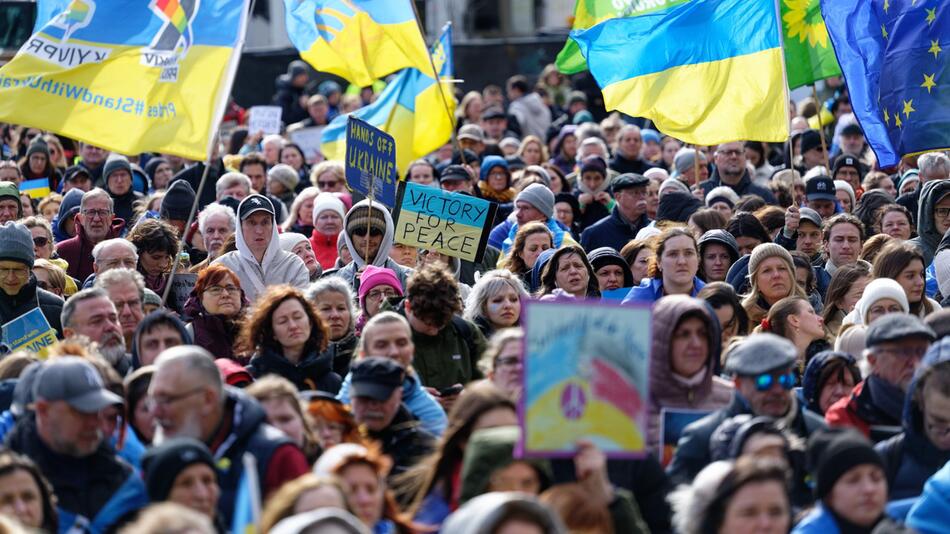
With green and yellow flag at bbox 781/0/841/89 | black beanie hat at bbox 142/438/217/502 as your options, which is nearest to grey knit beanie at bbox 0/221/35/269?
black beanie hat at bbox 142/438/217/502

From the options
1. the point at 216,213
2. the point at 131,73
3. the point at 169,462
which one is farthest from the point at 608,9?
the point at 169,462

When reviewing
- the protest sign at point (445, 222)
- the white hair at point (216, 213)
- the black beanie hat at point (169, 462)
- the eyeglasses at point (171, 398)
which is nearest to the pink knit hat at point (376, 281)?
the protest sign at point (445, 222)

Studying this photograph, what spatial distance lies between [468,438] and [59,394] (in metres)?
1.36

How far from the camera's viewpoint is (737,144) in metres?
14.8

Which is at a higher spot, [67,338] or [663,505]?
[67,338]

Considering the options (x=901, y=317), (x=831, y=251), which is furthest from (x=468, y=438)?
(x=831, y=251)

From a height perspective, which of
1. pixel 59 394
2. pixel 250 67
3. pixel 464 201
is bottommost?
pixel 59 394

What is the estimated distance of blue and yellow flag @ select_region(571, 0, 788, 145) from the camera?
11.6 metres

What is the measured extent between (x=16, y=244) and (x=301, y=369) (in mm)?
2378

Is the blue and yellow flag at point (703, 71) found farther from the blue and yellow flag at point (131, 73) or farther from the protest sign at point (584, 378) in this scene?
the protest sign at point (584, 378)

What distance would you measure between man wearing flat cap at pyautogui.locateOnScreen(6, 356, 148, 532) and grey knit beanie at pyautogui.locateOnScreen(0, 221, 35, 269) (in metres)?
3.59

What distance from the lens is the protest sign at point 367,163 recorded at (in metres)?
11.4

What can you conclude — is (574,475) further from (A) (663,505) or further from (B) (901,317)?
(B) (901,317)

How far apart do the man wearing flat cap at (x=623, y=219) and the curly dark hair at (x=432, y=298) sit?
4.35 m
